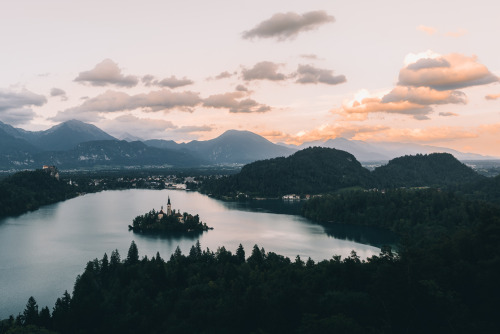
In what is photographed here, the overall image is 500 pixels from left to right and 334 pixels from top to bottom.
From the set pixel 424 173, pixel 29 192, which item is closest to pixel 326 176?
pixel 424 173

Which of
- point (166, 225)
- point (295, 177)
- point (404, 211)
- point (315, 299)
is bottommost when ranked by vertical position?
point (166, 225)

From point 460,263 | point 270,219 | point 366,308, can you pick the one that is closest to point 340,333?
point 366,308

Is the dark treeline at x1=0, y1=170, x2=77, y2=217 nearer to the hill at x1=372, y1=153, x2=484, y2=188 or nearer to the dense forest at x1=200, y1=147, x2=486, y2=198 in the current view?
the dense forest at x1=200, y1=147, x2=486, y2=198

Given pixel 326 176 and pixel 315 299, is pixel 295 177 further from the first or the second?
pixel 315 299

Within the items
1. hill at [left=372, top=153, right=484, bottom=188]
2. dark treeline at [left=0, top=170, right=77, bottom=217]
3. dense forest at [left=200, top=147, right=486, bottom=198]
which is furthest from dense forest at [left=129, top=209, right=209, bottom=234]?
hill at [left=372, top=153, right=484, bottom=188]

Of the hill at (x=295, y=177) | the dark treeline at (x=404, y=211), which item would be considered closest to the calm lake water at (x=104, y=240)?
the dark treeline at (x=404, y=211)

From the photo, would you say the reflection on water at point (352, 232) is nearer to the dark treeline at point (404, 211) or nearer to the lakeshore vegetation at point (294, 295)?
the dark treeline at point (404, 211)
